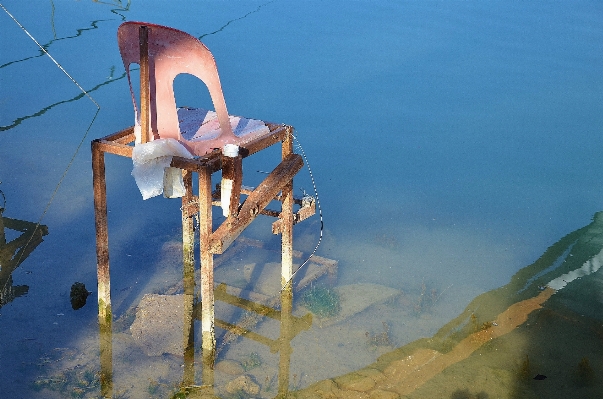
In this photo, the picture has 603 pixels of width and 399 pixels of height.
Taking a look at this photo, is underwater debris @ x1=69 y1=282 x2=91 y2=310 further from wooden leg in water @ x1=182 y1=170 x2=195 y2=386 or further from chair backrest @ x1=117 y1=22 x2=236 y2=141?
chair backrest @ x1=117 y1=22 x2=236 y2=141

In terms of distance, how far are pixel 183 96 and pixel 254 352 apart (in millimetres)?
7525

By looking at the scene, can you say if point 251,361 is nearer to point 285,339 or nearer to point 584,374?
point 285,339

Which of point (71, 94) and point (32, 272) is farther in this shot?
point (71, 94)

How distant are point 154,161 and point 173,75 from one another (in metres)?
0.66

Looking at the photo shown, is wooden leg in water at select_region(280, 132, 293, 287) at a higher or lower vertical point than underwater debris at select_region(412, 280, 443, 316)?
higher

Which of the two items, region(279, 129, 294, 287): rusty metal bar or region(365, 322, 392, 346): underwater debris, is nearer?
region(279, 129, 294, 287): rusty metal bar

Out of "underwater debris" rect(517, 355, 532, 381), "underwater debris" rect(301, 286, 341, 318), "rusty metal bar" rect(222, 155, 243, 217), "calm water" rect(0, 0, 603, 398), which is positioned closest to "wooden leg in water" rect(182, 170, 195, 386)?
"calm water" rect(0, 0, 603, 398)

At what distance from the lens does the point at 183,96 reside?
12758mm

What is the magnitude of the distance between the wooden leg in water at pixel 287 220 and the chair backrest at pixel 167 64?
3.07 feet

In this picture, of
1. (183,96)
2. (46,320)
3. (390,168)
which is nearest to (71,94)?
(183,96)

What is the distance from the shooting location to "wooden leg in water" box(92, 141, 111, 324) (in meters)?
5.53

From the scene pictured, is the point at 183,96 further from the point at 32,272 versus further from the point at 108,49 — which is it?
the point at 32,272

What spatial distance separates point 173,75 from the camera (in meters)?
5.26

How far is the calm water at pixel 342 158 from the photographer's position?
6.39 metres
